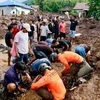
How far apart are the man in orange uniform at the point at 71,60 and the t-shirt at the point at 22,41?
1139 millimetres

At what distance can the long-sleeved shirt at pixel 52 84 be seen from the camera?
7.05 m

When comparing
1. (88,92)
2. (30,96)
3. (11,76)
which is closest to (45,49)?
(30,96)

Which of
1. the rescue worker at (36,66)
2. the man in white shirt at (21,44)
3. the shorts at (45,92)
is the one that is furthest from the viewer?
the man in white shirt at (21,44)

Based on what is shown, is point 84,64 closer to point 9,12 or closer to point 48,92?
point 48,92

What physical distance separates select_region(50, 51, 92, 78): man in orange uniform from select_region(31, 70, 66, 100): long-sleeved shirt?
63.1 inches

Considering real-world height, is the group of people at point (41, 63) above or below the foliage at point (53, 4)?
above

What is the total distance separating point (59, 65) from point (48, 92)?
3534 millimetres

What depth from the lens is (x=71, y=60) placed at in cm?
908

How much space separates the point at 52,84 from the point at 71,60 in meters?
2.09

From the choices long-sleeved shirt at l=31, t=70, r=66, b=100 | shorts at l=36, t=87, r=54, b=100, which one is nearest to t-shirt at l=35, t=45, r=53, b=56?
shorts at l=36, t=87, r=54, b=100

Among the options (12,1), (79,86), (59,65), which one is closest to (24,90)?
(79,86)

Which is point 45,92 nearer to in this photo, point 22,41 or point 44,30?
point 22,41

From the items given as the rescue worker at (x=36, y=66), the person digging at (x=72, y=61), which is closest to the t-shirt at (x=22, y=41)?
the person digging at (x=72, y=61)

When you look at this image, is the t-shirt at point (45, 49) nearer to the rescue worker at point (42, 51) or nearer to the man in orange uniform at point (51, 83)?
the rescue worker at point (42, 51)
